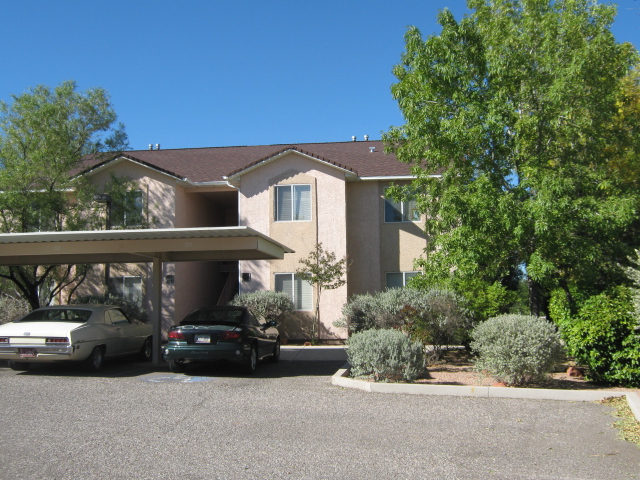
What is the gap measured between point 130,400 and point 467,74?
10029 millimetres

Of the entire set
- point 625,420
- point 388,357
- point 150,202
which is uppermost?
point 150,202

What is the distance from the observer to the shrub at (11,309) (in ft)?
59.2

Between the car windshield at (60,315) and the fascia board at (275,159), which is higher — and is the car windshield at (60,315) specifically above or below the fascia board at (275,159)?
below

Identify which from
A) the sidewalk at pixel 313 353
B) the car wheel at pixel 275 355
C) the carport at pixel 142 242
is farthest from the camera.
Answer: the sidewalk at pixel 313 353

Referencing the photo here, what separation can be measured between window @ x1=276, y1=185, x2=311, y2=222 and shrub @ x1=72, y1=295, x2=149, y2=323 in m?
5.50

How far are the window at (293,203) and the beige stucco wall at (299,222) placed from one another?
18 cm

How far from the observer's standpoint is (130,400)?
30.8ft

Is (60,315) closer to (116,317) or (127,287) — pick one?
(116,317)

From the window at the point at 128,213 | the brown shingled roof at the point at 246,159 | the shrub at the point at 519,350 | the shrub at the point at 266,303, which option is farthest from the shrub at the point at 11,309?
the shrub at the point at 519,350

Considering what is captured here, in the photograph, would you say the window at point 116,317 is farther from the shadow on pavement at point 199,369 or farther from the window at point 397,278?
the window at point 397,278

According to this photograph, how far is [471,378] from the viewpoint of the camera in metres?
11.7

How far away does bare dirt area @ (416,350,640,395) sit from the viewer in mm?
10703

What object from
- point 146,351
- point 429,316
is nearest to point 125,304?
point 146,351

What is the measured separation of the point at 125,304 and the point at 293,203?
6.52 metres
